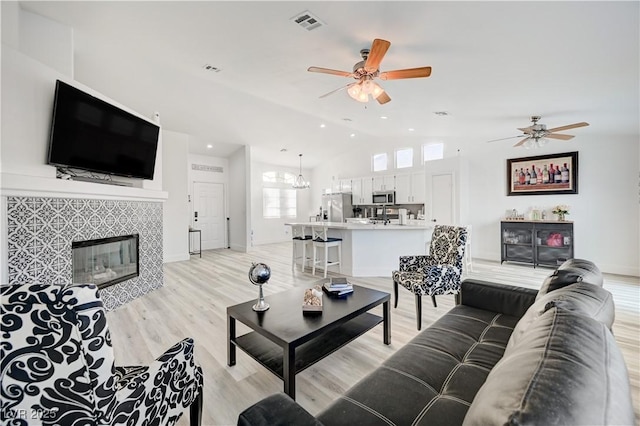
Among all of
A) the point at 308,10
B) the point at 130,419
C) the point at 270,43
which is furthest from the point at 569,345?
the point at 270,43

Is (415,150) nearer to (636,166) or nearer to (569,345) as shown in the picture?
(636,166)

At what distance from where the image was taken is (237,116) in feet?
19.0

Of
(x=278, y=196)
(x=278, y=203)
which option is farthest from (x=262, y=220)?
(x=278, y=196)

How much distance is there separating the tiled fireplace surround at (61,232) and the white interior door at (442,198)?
→ 600 centimetres

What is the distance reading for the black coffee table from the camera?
1646 millimetres

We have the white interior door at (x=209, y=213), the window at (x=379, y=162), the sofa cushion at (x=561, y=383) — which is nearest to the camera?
the sofa cushion at (x=561, y=383)

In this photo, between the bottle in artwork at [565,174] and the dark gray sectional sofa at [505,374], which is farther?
the bottle in artwork at [565,174]

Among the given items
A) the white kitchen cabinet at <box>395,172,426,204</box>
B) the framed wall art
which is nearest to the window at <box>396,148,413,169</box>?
the white kitchen cabinet at <box>395,172,426,204</box>

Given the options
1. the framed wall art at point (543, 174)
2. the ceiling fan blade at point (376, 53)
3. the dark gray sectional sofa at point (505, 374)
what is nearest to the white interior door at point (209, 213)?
the ceiling fan blade at point (376, 53)

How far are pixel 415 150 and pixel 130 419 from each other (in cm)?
752

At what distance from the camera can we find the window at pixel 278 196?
9273 mm

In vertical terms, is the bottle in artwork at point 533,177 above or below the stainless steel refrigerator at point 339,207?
above

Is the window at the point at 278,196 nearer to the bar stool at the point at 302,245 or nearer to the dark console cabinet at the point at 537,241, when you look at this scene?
the bar stool at the point at 302,245

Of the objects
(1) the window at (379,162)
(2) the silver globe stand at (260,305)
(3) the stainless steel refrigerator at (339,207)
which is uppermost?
(1) the window at (379,162)
